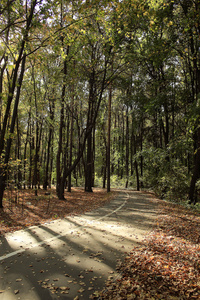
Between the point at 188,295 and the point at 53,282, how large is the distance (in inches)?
90.9

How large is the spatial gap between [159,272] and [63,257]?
7.21 feet

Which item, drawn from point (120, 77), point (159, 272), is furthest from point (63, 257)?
point (120, 77)

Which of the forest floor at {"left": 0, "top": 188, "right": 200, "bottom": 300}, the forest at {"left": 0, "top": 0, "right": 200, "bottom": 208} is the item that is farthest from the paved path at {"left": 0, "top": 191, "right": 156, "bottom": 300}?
the forest at {"left": 0, "top": 0, "right": 200, "bottom": 208}

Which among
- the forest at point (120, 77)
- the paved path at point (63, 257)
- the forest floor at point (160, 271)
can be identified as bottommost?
the paved path at point (63, 257)

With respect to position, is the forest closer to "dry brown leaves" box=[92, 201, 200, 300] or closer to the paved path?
the paved path

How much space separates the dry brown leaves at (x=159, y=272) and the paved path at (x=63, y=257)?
0.98 ft

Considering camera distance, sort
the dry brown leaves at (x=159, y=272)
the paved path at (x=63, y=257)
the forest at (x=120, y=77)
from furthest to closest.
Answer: the forest at (x=120, y=77) → the paved path at (x=63, y=257) → the dry brown leaves at (x=159, y=272)

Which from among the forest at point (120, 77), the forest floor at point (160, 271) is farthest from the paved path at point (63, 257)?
the forest at point (120, 77)

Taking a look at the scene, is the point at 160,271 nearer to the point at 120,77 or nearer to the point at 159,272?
the point at 159,272

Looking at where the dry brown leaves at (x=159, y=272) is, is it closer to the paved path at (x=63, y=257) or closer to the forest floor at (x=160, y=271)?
the forest floor at (x=160, y=271)

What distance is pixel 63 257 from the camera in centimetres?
491

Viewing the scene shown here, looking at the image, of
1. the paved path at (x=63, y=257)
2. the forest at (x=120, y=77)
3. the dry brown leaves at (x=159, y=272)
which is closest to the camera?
the dry brown leaves at (x=159, y=272)

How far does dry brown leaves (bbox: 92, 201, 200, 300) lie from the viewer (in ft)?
11.2

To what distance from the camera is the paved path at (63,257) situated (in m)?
3.59
